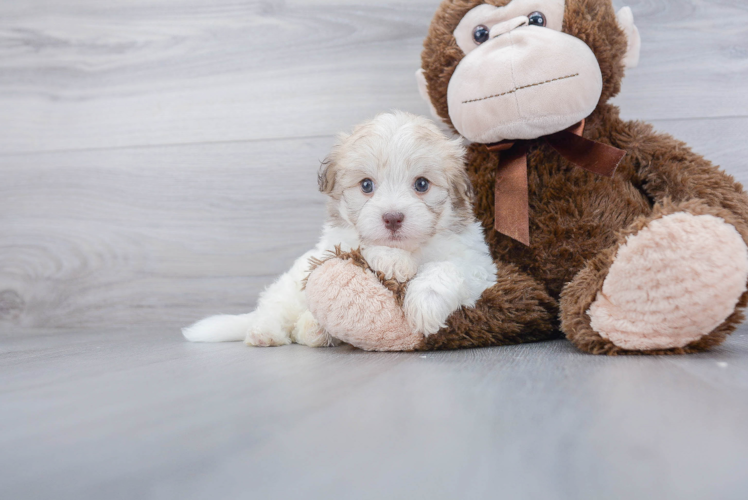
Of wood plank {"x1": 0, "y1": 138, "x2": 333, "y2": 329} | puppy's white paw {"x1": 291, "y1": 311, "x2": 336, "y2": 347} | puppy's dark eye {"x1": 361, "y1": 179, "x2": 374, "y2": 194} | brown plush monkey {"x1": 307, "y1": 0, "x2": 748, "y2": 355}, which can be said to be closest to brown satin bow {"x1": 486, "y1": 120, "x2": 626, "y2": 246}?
brown plush monkey {"x1": 307, "y1": 0, "x2": 748, "y2": 355}

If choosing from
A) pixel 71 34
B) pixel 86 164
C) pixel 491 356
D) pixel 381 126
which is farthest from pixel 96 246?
pixel 491 356

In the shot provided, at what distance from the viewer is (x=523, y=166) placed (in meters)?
1.08

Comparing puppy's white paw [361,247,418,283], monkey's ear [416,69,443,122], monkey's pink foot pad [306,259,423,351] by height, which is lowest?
monkey's pink foot pad [306,259,423,351]

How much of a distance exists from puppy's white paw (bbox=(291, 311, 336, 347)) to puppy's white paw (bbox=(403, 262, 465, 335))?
23 centimetres

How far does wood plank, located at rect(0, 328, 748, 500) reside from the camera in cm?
43

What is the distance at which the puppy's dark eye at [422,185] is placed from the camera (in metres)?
1.00

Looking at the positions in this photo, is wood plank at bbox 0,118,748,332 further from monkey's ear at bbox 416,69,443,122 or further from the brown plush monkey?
the brown plush monkey

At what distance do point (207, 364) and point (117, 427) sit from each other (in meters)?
0.36

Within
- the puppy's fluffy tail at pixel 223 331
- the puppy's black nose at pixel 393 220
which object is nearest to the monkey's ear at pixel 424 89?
the puppy's black nose at pixel 393 220

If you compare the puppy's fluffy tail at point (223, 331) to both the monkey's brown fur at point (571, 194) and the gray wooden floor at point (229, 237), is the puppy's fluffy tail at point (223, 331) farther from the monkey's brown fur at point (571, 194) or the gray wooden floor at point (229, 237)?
the monkey's brown fur at point (571, 194)

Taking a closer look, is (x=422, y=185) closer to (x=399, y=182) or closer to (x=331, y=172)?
(x=399, y=182)

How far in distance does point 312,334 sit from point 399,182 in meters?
0.35

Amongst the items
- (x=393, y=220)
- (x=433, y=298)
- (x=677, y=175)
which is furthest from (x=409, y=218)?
(x=677, y=175)

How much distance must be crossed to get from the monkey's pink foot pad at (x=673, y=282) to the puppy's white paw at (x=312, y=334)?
51 cm
